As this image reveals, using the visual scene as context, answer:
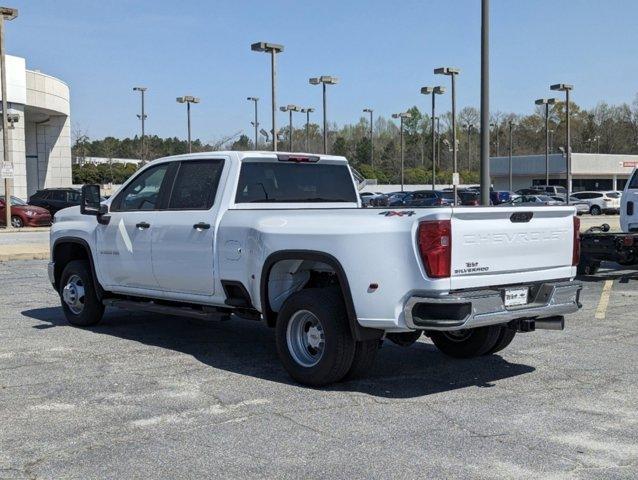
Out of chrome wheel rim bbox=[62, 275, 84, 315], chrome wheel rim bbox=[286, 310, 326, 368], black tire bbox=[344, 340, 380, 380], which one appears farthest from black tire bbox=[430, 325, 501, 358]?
chrome wheel rim bbox=[62, 275, 84, 315]

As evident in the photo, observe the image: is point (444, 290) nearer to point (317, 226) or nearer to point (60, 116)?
point (317, 226)

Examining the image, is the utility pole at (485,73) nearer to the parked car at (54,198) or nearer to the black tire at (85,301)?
the black tire at (85,301)

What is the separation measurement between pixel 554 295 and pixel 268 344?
3204mm

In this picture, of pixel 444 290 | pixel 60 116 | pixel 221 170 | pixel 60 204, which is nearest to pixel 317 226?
pixel 444 290

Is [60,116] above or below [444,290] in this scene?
above

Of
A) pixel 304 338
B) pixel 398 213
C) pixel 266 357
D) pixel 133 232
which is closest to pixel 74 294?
pixel 133 232

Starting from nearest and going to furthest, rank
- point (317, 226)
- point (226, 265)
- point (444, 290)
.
Result: point (444, 290)
point (317, 226)
point (226, 265)

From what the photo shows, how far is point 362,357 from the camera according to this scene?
680cm

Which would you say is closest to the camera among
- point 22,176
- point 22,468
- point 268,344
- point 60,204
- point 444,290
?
point 22,468

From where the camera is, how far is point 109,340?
29.4 ft

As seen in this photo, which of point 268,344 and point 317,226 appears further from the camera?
point 268,344

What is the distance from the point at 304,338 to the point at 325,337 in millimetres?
443

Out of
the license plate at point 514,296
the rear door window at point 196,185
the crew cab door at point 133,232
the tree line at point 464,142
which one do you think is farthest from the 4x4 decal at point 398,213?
the tree line at point 464,142

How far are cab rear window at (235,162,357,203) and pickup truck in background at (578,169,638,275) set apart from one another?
696cm
